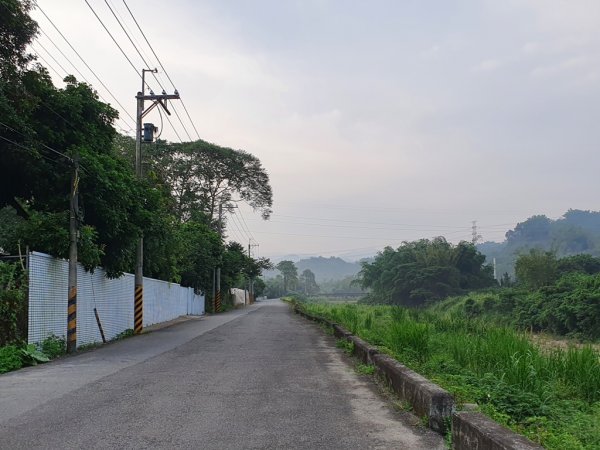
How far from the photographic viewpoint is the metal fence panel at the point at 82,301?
1307cm

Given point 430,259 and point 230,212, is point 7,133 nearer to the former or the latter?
point 230,212

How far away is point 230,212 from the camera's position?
160 feet

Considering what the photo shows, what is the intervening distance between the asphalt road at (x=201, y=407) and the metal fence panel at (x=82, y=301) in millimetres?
1720

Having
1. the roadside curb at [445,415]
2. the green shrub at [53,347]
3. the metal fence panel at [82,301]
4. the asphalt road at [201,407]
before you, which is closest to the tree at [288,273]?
the metal fence panel at [82,301]

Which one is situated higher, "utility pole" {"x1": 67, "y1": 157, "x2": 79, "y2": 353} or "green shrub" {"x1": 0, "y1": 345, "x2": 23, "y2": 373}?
"utility pole" {"x1": 67, "y1": 157, "x2": 79, "y2": 353}

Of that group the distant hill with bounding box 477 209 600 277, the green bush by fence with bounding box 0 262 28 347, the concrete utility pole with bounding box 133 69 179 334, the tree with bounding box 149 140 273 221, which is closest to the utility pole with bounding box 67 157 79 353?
the green bush by fence with bounding box 0 262 28 347

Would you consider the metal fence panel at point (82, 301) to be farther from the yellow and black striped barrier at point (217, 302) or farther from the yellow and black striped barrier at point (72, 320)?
the yellow and black striped barrier at point (217, 302)

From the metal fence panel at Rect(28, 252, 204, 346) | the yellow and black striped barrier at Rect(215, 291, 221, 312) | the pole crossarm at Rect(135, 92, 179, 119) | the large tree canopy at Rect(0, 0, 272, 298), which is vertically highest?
the pole crossarm at Rect(135, 92, 179, 119)

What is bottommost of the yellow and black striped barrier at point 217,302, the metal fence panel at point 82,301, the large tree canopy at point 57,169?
the yellow and black striped barrier at point 217,302

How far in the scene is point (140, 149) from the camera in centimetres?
2216

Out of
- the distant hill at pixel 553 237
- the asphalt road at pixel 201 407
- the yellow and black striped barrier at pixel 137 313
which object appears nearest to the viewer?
the asphalt road at pixel 201 407

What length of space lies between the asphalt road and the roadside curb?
203 mm

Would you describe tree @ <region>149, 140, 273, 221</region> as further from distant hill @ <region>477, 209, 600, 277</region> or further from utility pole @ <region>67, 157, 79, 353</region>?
distant hill @ <region>477, 209, 600, 277</region>

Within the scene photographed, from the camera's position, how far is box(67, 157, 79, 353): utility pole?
14398 mm
